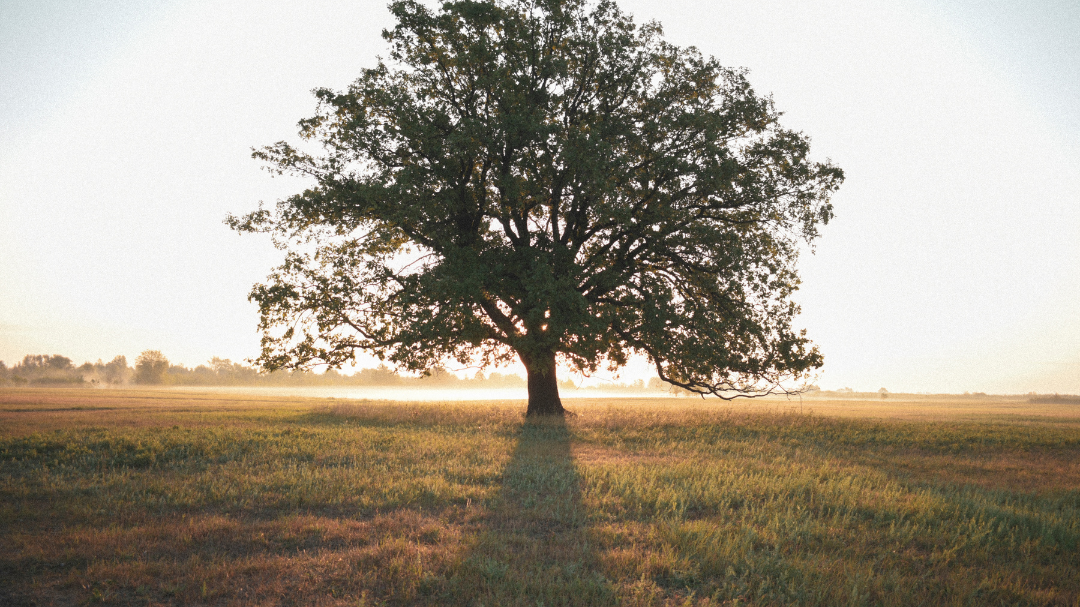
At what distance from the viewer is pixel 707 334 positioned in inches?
787

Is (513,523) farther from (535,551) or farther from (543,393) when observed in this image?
(543,393)

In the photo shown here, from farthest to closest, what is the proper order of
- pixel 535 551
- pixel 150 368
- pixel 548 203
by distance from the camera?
pixel 150 368
pixel 548 203
pixel 535 551

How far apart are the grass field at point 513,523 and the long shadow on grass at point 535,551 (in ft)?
0.11

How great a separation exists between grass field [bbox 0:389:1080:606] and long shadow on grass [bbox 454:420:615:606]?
0.03m

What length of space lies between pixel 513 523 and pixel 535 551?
4.19 feet

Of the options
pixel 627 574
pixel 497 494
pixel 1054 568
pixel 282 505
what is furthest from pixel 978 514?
pixel 282 505

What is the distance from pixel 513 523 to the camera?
7812 millimetres

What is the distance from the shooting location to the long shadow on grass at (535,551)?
5.40m

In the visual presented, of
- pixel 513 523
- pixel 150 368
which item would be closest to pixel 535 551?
pixel 513 523

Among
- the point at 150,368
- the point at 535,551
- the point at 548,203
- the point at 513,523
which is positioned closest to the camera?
the point at 535,551

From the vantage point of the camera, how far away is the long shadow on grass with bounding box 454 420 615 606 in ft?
17.7

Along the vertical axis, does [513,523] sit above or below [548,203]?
below

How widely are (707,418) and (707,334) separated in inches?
227

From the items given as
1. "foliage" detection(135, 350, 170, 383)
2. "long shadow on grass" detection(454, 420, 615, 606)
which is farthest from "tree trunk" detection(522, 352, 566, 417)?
"foliage" detection(135, 350, 170, 383)
